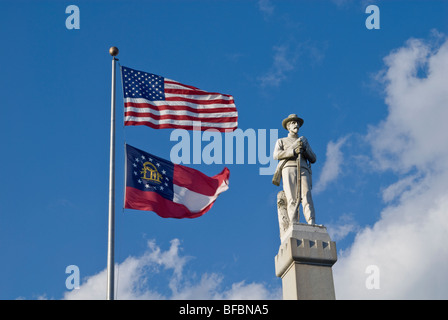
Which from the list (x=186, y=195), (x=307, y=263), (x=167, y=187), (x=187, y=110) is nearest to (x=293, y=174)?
(x=307, y=263)

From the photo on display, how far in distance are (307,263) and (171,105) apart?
23.6 feet

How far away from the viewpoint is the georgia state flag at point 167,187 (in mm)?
18297

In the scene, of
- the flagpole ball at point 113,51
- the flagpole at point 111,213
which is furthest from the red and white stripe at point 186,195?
the flagpole ball at point 113,51

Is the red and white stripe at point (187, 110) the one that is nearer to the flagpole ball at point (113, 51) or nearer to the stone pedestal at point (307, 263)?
the flagpole ball at point (113, 51)

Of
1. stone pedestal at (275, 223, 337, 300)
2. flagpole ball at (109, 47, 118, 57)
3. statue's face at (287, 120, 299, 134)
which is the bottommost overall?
stone pedestal at (275, 223, 337, 300)

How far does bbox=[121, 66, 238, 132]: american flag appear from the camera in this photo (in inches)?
783

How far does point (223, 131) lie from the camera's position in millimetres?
20953

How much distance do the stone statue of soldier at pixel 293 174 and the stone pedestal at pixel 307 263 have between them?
50 centimetres

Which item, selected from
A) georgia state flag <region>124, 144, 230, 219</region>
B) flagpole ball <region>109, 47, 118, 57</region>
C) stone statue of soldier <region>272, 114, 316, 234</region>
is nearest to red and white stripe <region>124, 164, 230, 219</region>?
georgia state flag <region>124, 144, 230, 219</region>

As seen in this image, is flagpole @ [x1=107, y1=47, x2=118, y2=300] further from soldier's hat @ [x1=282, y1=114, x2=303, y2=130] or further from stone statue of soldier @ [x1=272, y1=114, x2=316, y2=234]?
soldier's hat @ [x1=282, y1=114, x2=303, y2=130]

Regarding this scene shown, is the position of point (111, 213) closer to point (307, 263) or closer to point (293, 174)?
point (293, 174)
